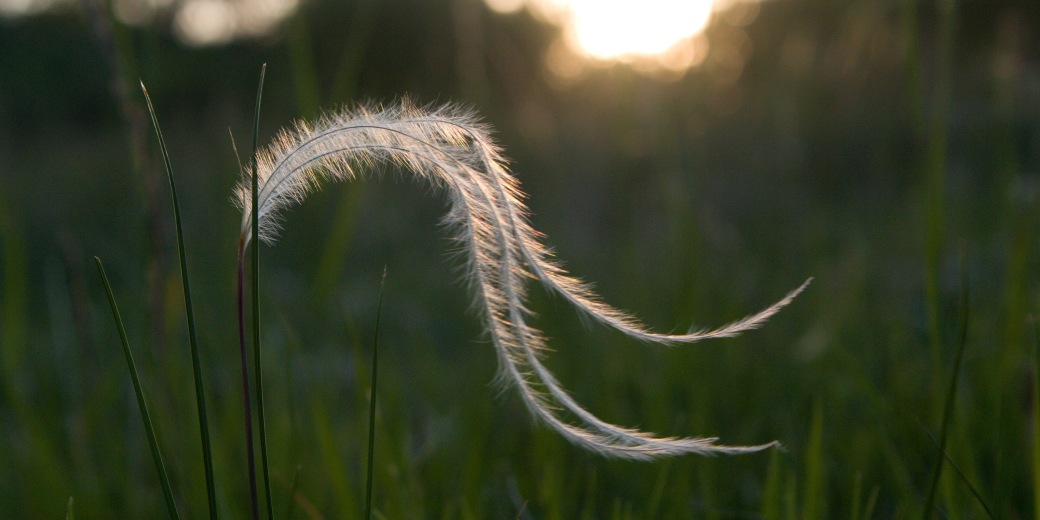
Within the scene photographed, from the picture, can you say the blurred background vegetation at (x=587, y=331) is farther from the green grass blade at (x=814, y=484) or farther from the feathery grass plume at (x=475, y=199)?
the feathery grass plume at (x=475, y=199)

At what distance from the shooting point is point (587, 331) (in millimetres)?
2102

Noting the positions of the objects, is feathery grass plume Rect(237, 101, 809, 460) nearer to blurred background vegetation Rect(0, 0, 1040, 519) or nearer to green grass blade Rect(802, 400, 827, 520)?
blurred background vegetation Rect(0, 0, 1040, 519)

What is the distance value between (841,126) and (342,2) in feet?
24.0

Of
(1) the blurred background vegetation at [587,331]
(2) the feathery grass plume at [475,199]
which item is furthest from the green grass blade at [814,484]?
(2) the feathery grass plume at [475,199]

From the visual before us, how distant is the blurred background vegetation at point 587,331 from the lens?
1.04 metres

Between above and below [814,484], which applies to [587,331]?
above

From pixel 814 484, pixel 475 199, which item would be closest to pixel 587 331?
pixel 814 484

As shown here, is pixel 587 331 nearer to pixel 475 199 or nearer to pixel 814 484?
pixel 814 484

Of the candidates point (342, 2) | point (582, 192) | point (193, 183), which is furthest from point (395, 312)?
point (342, 2)

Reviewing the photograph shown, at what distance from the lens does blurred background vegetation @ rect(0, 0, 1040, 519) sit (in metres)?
1.04

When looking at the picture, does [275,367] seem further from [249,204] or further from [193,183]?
[193,183]

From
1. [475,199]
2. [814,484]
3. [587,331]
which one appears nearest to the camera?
[475,199]

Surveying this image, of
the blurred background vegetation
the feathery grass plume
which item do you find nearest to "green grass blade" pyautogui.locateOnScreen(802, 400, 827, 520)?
the blurred background vegetation

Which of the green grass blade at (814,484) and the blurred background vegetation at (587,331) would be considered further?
the blurred background vegetation at (587,331)
